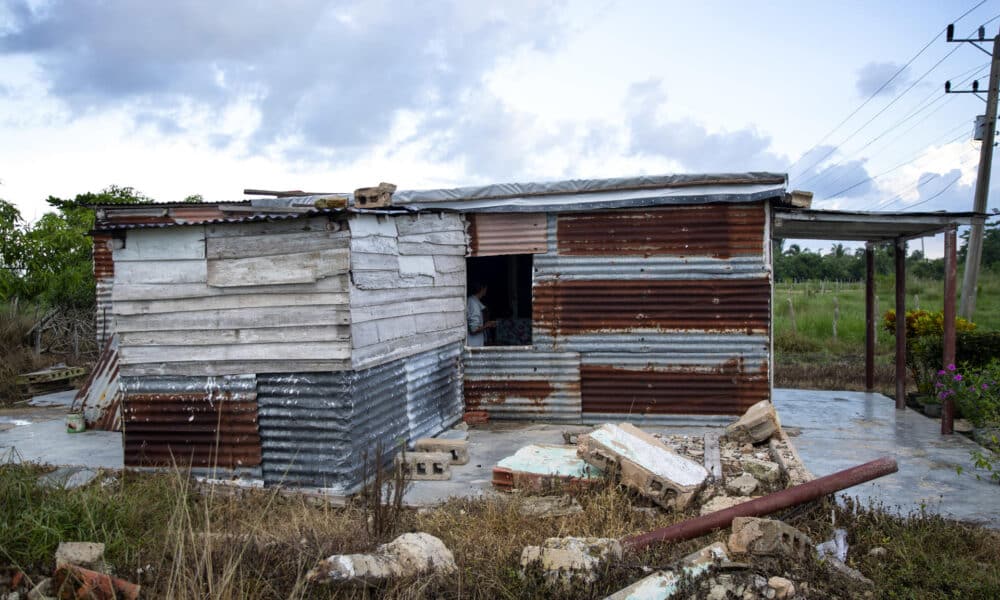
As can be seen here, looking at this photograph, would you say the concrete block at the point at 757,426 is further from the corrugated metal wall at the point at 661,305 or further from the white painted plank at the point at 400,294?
the white painted plank at the point at 400,294

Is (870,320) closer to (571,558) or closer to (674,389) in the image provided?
(674,389)

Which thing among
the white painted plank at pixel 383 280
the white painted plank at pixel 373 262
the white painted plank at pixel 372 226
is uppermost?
the white painted plank at pixel 372 226

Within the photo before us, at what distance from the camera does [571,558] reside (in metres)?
4.70

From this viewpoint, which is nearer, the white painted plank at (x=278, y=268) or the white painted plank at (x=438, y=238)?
the white painted plank at (x=278, y=268)

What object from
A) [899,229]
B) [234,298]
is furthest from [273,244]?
[899,229]

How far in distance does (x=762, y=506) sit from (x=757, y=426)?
283cm

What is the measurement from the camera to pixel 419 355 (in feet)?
28.7

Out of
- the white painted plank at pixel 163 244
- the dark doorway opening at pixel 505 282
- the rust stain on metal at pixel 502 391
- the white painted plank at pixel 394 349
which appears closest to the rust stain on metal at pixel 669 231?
the rust stain on metal at pixel 502 391

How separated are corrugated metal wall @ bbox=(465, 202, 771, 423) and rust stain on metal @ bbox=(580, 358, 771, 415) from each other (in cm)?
1

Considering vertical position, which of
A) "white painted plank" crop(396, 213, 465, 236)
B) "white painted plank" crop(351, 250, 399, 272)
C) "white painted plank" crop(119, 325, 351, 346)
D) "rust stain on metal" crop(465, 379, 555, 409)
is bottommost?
"rust stain on metal" crop(465, 379, 555, 409)

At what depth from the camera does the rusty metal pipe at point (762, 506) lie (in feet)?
17.1

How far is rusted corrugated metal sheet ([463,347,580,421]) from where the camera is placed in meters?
10.2

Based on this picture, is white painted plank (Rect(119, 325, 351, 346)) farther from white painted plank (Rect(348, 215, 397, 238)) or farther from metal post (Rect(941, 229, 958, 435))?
metal post (Rect(941, 229, 958, 435))

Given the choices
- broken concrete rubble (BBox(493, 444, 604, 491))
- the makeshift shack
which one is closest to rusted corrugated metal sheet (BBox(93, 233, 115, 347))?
the makeshift shack
